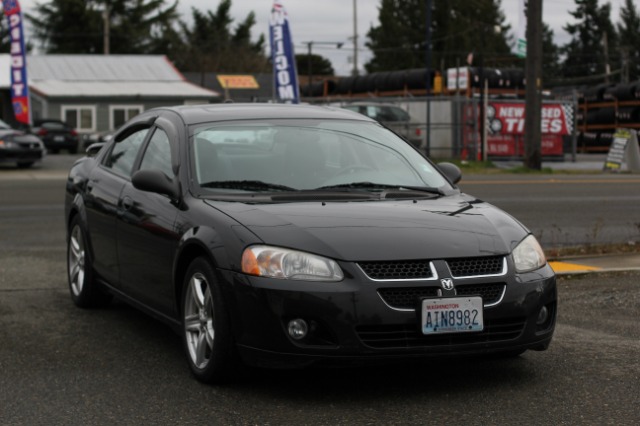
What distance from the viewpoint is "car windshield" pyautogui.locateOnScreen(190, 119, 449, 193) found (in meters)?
6.37

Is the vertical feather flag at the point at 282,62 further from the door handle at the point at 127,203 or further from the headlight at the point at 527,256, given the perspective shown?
the headlight at the point at 527,256

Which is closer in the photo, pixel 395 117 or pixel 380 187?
pixel 380 187

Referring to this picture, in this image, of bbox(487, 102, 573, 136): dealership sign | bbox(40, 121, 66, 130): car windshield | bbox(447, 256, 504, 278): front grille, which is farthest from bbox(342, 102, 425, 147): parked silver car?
bbox(447, 256, 504, 278): front grille

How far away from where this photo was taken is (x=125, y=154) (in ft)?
25.0

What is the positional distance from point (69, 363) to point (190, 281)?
0.96 meters

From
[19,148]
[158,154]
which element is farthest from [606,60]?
[158,154]

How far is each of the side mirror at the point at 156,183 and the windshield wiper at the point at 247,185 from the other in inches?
6.7

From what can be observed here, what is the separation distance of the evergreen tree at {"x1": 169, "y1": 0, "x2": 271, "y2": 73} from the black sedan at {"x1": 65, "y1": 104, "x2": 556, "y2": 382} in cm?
8000

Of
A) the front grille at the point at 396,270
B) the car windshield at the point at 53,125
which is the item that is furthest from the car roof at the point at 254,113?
the car windshield at the point at 53,125

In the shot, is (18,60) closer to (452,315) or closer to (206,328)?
(206,328)

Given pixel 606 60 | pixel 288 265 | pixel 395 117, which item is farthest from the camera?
pixel 606 60

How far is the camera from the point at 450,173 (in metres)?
7.16

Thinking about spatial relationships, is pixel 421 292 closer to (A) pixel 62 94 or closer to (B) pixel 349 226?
(B) pixel 349 226

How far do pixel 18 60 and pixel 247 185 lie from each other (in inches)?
1283
